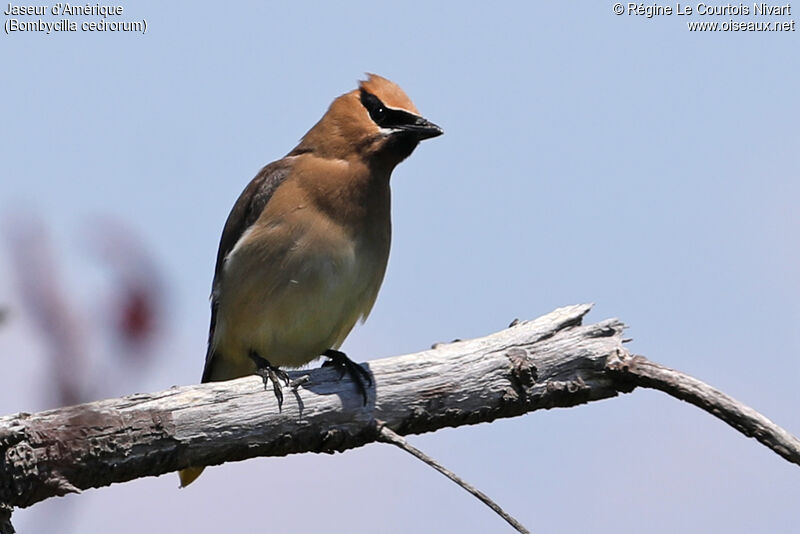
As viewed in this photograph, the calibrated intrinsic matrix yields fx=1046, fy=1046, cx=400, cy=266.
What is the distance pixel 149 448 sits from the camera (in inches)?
170

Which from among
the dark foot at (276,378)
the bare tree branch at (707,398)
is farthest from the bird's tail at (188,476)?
the bare tree branch at (707,398)

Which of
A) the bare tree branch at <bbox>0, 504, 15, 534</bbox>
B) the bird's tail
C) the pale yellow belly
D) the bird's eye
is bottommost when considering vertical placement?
the bird's tail

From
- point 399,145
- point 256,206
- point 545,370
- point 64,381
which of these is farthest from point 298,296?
point 64,381

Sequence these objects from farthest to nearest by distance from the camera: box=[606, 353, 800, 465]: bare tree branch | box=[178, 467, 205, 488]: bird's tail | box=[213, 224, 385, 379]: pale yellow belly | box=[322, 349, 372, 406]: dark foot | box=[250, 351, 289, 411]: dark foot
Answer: box=[213, 224, 385, 379]: pale yellow belly
box=[178, 467, 205, 488]: bird's tail
box=[322, 349, 372, 406]: dark foot
box=[250, 351, 289, 411]: dark foot
box=[606, 353, 800, 465]: bare tree branch

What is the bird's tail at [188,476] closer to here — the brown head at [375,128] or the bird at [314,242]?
the bird at [314,242]

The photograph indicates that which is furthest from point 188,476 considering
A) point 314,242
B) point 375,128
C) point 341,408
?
point 375,128

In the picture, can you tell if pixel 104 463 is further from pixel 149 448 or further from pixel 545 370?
pixel 545 370

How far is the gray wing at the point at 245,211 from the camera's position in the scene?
20.3 feet

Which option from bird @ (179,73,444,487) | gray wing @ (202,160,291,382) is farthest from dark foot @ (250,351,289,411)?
gray wing @ (202,160,291,382)

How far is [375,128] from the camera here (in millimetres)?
6211

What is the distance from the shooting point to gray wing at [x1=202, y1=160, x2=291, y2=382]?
618 cm

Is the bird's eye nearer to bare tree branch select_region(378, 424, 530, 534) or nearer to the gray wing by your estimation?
the gray wing

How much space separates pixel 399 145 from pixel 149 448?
2.59 m

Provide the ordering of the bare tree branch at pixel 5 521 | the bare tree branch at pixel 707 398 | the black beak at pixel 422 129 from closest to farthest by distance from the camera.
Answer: the bare tree branch at pixel 5 521 → the bare tree branch at pixel 707 398 → the black beak at pixel 422 129
